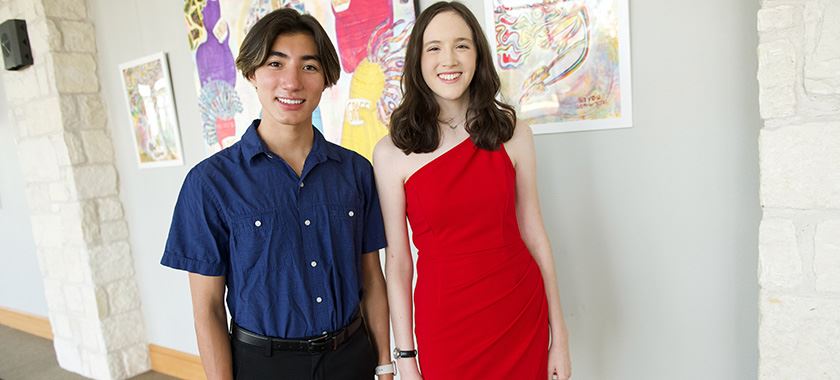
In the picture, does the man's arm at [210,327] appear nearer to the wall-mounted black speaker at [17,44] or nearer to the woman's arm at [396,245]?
the woman's arm at [396,245]

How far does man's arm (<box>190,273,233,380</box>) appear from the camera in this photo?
1.27m

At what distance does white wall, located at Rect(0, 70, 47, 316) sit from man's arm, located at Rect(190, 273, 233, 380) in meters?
4.04

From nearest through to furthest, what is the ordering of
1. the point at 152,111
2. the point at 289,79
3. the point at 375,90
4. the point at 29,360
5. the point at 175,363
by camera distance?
1. the point at 289,79
2. the point at 375,90
3. the point at 152,111
4. the point at 175,363
5. the point at 29,360

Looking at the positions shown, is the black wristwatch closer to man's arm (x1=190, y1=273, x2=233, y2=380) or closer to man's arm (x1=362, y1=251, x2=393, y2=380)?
man's arm (x1=362, y1=251, x2=393, y2=380)

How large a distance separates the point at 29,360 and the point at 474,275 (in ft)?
13.5

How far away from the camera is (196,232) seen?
1223 millimetres

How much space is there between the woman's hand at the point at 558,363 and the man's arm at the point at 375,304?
19.1 inches

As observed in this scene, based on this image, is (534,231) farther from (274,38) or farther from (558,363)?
(274,38)

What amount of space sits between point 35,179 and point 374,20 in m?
2.74

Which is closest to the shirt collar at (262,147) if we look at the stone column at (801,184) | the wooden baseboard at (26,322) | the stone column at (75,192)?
the stone column at (801,184)

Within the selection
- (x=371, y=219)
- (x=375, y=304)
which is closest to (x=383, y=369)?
(x=375, y=304)

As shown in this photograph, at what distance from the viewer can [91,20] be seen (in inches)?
129

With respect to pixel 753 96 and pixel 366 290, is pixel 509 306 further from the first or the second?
pixel 753 96

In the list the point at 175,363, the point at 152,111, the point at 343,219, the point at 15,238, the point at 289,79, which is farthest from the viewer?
the point at 15,238
